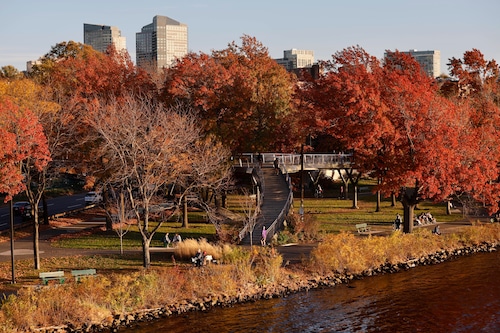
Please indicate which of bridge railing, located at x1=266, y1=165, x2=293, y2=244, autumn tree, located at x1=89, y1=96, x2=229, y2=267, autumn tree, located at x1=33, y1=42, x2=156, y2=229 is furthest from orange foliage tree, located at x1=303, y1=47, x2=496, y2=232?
autumn tree, located at x1=33, y1=42, x2=156, y2=229

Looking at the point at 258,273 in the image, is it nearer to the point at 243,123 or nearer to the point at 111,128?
the point at 111,128

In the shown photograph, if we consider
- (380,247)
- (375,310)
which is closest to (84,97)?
(380,247)

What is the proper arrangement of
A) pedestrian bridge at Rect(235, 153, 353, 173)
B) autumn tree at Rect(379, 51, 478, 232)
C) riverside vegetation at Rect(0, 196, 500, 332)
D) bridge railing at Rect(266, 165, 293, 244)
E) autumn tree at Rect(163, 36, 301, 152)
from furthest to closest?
pedestrian bridge at Rect(235, 153, 353, 173) → autumn tree at Rect(163, 36, 301, 152) → bridge railing at Rect(266, 165, 293, 244) → autumn tree at Rect(379, 51, 478, 232) → riverside vegetation at Rect(0, 196, 500, 332)

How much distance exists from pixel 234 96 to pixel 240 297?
887 inches

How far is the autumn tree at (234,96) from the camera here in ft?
163

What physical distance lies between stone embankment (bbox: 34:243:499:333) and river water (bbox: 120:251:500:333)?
0.48 m

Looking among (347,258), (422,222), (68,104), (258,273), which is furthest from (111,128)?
(422,222)

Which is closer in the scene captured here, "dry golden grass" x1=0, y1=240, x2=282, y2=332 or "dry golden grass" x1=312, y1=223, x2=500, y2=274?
"dry golden grass" x1=0, y1=240, x2=282, y2=332

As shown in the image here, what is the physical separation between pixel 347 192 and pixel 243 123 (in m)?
19.6

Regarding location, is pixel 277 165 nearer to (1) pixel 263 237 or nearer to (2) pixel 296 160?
(2) pixel 296 160

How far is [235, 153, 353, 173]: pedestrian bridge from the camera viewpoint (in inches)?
2227

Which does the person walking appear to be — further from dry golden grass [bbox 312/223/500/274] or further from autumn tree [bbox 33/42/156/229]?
dry golden grass [bbox 312/223/500/274]

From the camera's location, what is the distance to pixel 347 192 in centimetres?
6612

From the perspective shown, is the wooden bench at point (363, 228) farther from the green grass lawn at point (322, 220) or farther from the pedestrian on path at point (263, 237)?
the pedestrian on path at point (263, 237)
